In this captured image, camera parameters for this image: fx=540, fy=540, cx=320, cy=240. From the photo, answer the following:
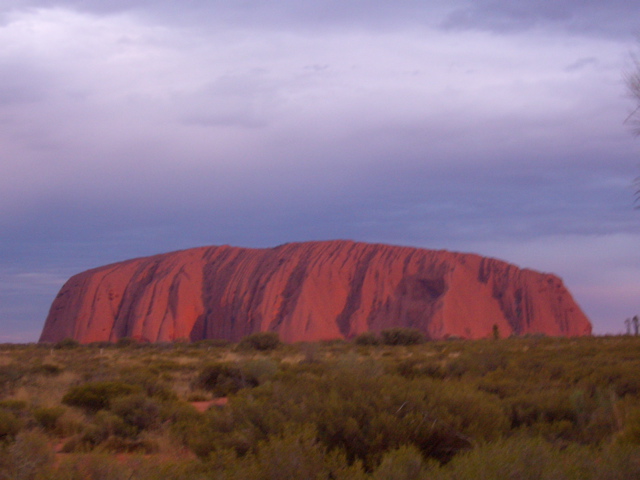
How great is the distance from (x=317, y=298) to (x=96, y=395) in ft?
114

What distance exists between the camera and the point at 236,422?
17.3 ft

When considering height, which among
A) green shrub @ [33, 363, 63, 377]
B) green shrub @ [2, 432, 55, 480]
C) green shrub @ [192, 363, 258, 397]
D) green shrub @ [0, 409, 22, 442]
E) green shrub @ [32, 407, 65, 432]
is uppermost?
green shrub @ [2, 432, 55, 480]

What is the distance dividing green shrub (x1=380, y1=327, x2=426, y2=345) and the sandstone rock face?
367 inches

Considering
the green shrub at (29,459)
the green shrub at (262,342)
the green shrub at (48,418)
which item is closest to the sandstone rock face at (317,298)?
the green shrub at (262,342)

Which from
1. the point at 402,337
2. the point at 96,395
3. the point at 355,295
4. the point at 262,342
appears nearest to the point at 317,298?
the point at 355,295

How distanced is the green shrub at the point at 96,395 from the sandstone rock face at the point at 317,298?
1232 inches

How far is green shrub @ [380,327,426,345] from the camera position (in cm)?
3050

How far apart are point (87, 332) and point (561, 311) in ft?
134

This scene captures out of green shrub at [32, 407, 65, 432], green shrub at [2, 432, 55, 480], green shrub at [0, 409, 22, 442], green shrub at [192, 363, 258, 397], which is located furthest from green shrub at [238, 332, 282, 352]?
green shrub at [2, 432, 55, 480]

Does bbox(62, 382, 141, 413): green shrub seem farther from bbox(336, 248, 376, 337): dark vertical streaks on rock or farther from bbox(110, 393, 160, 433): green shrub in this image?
bbox(336, 248, 376, 337): dark vertical streaks on rock

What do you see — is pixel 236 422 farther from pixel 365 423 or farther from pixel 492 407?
pixel 492 407

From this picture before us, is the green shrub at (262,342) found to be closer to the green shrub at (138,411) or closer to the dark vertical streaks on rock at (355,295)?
the dark vertical streaks on rock at (355,295)

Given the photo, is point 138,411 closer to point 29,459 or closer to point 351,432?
point 29,459

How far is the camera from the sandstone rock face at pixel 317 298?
43.1 m
